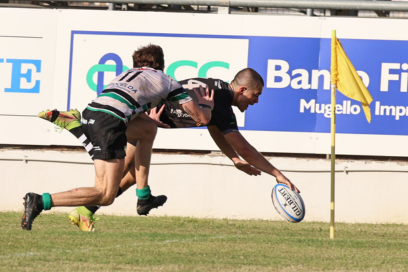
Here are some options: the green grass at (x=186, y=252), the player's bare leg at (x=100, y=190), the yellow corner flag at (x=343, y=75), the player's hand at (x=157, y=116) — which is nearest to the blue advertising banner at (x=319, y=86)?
the yellow corner flag at (x=343, y=75)

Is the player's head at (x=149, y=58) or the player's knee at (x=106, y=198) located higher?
the player's head at (x=149, y=58)

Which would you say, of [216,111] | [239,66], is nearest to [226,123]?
[216,111]

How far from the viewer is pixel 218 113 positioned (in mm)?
7691

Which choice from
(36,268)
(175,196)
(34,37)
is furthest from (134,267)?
(34,37)

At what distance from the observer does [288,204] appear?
7723mm

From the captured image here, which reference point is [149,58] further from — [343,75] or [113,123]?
[343,75]

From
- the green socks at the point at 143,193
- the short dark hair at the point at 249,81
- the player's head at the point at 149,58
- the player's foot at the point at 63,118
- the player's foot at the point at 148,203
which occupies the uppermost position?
the player's head at the point at 149,58

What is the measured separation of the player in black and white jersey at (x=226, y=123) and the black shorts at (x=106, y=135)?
37.8 inches

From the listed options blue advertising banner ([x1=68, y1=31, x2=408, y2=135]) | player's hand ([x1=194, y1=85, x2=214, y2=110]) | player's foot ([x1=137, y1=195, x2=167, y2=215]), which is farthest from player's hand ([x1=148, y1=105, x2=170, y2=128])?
blue advertising banner ([x1=68, y1=31, x2=408, y2=135])

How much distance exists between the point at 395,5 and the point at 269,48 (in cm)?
230

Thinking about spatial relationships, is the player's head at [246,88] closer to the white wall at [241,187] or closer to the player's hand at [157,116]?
the player's hand at [157,116]

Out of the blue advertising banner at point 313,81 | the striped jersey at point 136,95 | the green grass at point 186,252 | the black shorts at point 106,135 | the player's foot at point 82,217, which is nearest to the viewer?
the green grass at point 186,252

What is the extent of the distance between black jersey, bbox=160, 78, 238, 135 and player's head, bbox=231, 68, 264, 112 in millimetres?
94

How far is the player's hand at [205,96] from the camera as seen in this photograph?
7.55 metres
